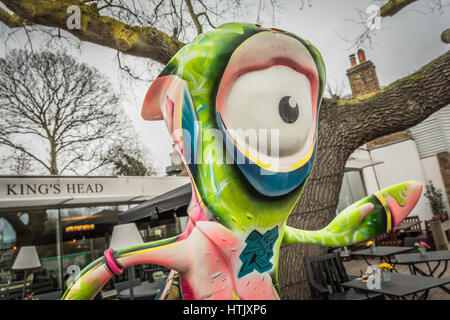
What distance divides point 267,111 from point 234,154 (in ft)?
0.53

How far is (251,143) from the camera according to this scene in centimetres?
84

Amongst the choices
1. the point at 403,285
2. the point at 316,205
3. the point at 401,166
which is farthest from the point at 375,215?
the point at 401,166

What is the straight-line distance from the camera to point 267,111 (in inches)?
33.7

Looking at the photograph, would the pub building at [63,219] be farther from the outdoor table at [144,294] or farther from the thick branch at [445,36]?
the thick branch at [445,36]

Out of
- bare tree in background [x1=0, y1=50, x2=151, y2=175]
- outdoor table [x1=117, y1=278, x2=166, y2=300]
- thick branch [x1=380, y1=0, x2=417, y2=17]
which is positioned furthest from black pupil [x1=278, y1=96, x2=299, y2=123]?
outdoor table [x1=117, y1=278, x2=166, y2=300]

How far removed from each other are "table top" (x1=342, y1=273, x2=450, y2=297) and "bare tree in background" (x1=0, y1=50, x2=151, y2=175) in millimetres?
2808

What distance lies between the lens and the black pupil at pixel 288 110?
34.5 inches

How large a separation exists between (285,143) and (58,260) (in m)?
6.40

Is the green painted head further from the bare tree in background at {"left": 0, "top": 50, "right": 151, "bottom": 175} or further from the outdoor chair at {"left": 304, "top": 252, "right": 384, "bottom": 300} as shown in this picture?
the outdoor chair at {"left": 304, "top": 252, "right": 384, "bottom": 300}

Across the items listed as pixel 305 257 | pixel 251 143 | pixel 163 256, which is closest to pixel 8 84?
pixel 163 256

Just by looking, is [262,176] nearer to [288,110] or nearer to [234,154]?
[234,154]

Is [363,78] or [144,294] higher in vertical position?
[363,78]

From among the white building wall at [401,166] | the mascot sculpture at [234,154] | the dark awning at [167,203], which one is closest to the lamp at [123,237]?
the dark awning at [167,203]

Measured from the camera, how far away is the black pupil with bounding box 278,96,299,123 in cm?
88
